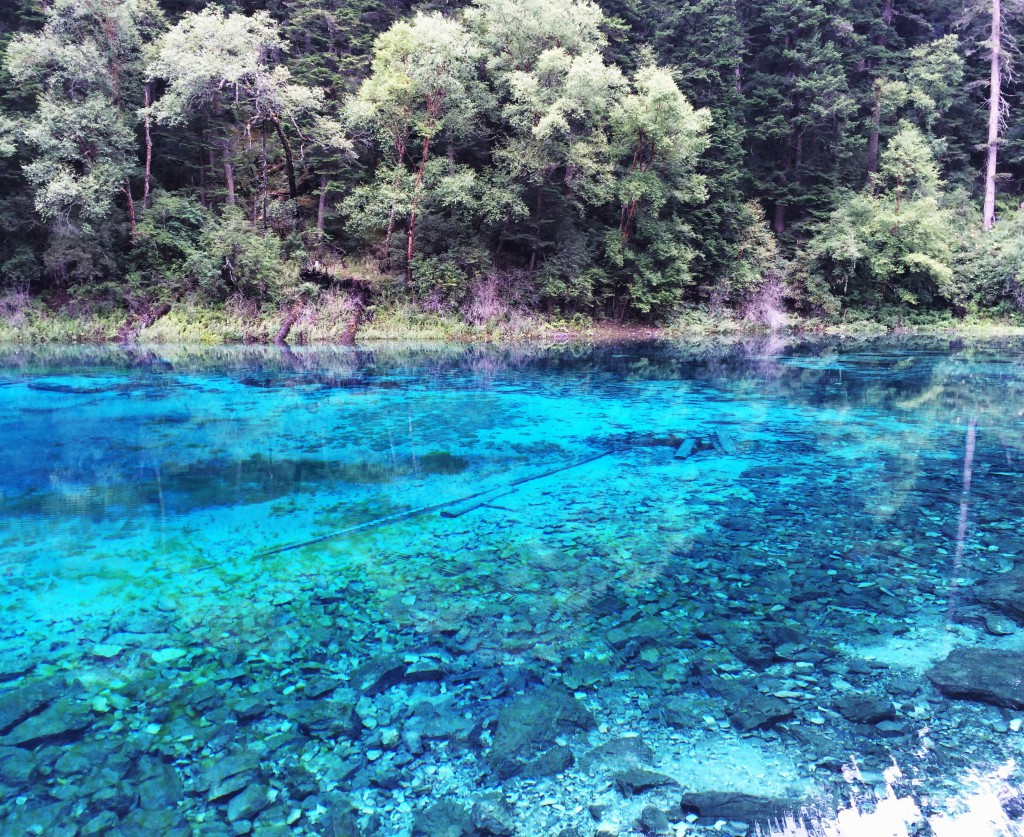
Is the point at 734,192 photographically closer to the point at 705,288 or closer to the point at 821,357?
the point at 705,288

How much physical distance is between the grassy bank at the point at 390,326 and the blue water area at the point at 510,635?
13040mm

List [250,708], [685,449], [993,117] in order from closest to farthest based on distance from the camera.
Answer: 1. [250,708]
2. [685,449]
3. [993,117]

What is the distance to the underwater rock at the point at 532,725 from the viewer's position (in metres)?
2.58

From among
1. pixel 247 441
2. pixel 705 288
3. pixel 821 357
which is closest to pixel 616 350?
pixel 821 357

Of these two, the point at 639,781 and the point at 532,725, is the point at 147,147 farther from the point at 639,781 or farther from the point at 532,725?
the point at 639,781

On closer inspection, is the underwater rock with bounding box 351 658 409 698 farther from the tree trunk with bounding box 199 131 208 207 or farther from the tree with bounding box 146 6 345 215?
the tree trunk with bounding box 199 131 208 207

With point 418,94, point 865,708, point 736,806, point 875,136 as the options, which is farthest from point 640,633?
point 875,136

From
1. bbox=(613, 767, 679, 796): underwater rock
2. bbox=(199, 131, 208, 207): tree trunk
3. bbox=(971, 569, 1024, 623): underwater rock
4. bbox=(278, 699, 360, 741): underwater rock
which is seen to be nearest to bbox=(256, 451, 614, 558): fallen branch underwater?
bbox=(278, 699, 360, 741): underwater rock

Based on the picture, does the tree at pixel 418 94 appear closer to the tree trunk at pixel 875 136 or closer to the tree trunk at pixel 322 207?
the tree trunk at pixel 322 207

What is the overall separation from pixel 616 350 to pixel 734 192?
38.9 feet

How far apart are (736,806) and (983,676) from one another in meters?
1.60

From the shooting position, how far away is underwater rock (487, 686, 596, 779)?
2580 millimetres

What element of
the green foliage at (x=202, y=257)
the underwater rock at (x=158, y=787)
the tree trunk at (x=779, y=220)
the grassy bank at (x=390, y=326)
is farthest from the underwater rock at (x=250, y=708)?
the tree trunk at (x=779, y=220)

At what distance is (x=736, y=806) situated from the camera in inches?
91.6
